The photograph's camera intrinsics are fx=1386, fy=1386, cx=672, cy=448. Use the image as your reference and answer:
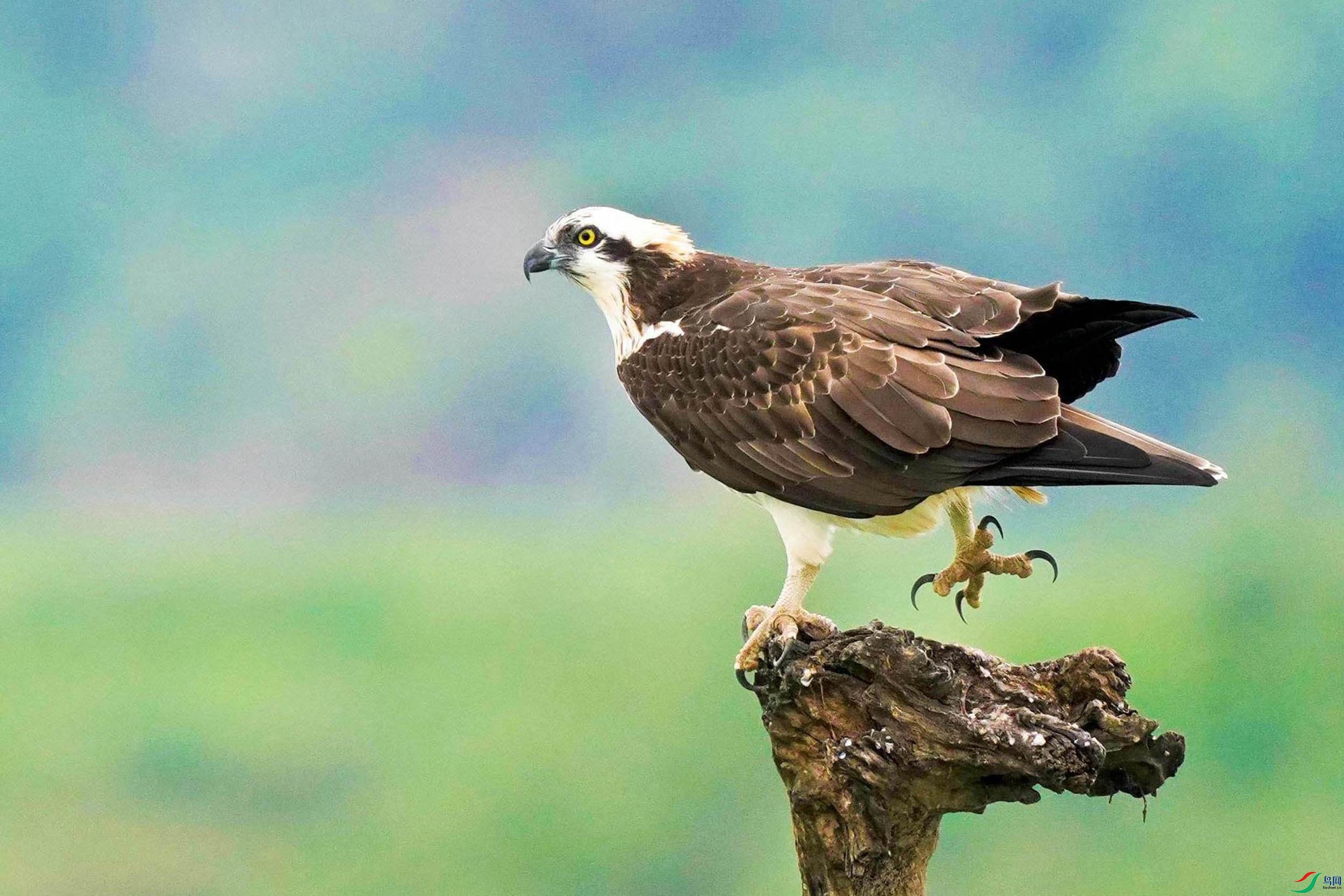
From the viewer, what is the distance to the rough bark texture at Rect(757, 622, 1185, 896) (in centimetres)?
530

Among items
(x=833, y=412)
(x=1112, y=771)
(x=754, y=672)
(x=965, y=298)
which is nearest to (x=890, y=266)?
(x=965, y=298)

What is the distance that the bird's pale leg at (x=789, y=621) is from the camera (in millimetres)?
5828

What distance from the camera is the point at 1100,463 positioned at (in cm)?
514

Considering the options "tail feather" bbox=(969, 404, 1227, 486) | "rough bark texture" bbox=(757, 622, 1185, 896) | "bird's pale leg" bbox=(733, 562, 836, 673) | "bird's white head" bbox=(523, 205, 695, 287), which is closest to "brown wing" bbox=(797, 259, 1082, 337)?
"tail feather" bbox=(969, 404, 1227, 486)

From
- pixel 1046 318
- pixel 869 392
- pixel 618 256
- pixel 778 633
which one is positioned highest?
pixel 618 256

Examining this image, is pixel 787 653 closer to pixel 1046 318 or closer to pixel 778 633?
pixel 778 633

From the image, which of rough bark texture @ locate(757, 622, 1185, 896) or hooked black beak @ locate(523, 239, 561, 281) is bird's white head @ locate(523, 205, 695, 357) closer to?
hooked black beak @ locate(523, 239, 561, 281)

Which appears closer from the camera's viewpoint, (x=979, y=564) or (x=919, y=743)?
(x=919, y=743)

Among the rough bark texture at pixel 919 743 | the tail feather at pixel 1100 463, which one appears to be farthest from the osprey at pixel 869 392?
the rough bark texture at pixel 919 743

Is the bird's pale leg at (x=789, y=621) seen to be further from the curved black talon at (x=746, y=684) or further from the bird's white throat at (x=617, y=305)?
the bird's white throat at (x=617, y=305)

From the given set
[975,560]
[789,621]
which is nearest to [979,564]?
[975,560]

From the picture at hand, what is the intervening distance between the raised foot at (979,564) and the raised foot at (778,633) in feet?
2.32

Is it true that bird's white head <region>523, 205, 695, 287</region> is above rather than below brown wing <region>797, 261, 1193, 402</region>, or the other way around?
above

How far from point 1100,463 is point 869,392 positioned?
909 millimetres
